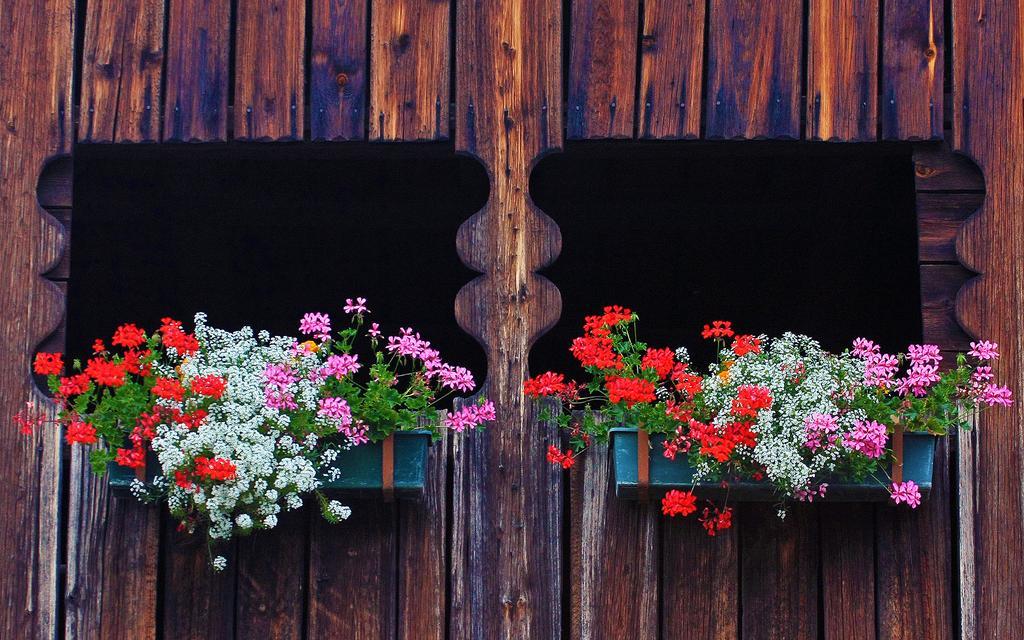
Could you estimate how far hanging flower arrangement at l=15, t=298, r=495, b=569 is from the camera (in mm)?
3621

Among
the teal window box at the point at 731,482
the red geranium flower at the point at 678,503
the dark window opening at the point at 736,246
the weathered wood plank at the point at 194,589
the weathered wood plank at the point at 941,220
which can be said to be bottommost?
the weathered wood plank at the point at 194,589

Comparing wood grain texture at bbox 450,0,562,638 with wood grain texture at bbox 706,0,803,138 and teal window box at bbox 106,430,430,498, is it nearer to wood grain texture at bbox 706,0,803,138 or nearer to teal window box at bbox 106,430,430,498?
teal window box at bbox 106,430,430,498

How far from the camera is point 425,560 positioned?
13.0ft

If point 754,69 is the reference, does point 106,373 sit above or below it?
below

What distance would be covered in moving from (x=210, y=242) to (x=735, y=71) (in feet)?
11.9

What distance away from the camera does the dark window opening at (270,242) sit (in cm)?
656

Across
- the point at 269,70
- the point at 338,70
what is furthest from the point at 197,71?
the point at 338,70

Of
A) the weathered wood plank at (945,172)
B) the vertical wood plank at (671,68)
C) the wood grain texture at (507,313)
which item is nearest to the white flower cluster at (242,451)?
the wood grain texture at (507,313)

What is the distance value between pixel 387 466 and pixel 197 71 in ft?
4.47

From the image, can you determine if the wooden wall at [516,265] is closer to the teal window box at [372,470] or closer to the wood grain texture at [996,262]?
the wood grain texture at [996,262]

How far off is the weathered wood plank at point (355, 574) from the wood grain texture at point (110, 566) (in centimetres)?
45

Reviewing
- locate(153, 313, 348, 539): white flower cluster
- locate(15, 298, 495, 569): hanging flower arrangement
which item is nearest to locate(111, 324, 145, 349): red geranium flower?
locate(15, 298, 495, 569): hanging flower arrangement

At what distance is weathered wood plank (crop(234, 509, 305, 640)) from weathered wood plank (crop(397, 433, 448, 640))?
0.27 metres

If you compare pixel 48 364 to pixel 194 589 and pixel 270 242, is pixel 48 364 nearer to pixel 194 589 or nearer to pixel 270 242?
pixel 194 589
